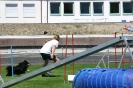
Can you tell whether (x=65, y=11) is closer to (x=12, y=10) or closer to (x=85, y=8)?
(x=85, y=8)

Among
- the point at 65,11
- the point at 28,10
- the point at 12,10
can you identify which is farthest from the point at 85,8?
the point at 12,10

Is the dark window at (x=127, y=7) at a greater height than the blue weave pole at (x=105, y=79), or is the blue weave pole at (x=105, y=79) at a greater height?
the dark window at (x=127, y=7)

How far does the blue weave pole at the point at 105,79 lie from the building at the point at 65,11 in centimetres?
4433

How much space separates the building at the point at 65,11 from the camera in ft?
194

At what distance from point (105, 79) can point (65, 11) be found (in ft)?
156

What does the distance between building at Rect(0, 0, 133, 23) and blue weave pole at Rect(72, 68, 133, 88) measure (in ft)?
145

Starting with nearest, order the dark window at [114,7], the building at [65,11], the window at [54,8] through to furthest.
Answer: the building at [65,11] < the window at [54,8] < the dark window at [114,7]

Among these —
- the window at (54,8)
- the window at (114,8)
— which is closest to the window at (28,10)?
the window at (54,8)

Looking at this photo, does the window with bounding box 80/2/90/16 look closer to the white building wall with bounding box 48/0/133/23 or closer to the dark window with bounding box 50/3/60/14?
the white building wall with bounding box 48/0/133/23

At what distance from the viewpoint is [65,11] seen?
201ft

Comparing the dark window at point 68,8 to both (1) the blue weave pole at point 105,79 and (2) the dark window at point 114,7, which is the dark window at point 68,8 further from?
(1) the blue weave pole at point 105,79

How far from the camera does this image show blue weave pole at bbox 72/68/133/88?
1362 centimetres

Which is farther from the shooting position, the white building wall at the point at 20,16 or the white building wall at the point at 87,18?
the white building wall at the point at 87,18

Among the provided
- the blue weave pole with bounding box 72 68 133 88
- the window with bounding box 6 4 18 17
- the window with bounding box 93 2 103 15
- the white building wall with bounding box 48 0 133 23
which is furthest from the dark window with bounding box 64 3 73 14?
the blue weave pole with bounding box 72 68 133 88
